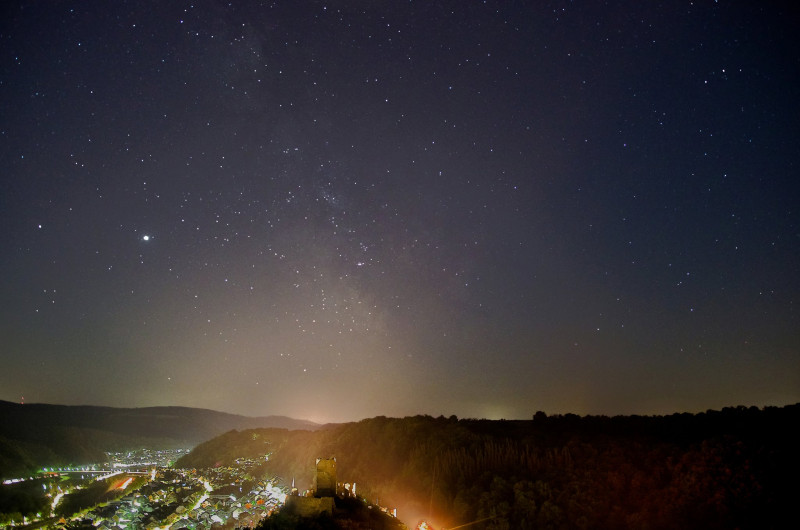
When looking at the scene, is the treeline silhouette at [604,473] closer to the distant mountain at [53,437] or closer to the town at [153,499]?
the town at [153,499]

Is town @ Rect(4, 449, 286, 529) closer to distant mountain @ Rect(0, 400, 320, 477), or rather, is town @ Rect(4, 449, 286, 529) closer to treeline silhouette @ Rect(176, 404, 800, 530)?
distant mountain @ Rect(0, 400, 320, 477)

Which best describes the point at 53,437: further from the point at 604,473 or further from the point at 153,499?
the point at 604,473

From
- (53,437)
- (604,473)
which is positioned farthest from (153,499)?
(53,437)

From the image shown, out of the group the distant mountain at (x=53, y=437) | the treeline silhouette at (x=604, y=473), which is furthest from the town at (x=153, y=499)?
the treeline silhouette at (x=604, y=473)

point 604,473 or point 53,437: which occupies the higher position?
point 604,473

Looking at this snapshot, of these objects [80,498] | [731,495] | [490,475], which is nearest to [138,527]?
[80,498]

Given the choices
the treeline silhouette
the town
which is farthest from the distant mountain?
the treeline silhouette

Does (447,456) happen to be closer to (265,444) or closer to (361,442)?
(361,442)

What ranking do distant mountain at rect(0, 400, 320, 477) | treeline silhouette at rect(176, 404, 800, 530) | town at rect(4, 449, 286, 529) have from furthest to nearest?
distant mountain at rect(0, 400, 320, 477)
town at rect(4, 449, 286, 529)
treeline silhouette at rect(176, 404, 800, 530)
